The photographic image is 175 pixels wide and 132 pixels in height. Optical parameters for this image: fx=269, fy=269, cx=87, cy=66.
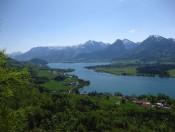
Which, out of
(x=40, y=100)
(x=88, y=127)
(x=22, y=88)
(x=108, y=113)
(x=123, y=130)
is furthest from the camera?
(x=40, y=100)

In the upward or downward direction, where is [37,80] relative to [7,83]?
downward

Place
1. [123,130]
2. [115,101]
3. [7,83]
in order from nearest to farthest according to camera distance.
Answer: [7,83], [123,130], [115,101]

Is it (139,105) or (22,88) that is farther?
(139,105)

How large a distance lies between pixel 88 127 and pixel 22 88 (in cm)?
5224

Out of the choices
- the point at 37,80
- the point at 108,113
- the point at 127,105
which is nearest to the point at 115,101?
the point at 127,105

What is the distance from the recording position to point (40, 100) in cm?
7050

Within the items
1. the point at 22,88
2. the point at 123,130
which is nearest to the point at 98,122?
the point at 123,130

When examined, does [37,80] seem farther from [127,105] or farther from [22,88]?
[22,88]

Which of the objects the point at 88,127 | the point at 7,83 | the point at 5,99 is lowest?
the point at 88,127

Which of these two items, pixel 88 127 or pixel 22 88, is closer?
pixel 22 88

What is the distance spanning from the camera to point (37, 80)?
445 feet

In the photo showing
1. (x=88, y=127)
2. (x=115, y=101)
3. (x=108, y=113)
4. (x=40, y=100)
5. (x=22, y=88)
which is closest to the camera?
(x=22, y=88)

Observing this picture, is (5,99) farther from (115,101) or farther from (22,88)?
(115,101)

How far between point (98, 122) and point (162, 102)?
3263 centimetres
